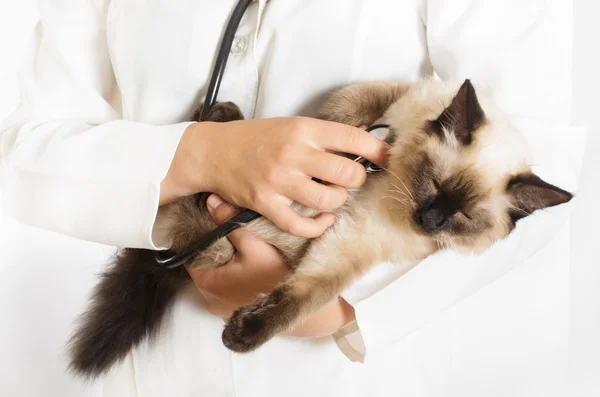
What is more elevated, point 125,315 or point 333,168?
point 333,168

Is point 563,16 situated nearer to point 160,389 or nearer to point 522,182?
point 522,182

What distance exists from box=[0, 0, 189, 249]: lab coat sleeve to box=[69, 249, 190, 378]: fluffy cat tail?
0.50 feet

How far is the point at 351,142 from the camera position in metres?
0.94

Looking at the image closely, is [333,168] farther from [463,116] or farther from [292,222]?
[463,116]

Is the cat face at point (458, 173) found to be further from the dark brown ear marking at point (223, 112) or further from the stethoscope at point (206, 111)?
the dark brown ear marking at point (223, 112)

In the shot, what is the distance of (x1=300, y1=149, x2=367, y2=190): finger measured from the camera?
94 centimetres

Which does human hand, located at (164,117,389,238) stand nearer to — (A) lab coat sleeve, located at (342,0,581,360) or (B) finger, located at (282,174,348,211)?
(B) finger, located at (282,174,348,211)

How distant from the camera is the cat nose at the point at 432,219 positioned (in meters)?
0.95

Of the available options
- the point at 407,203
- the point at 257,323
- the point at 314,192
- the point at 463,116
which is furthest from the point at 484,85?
the point at 257,323

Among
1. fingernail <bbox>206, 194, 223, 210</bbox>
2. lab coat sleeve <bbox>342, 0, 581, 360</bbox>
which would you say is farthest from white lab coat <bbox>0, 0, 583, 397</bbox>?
fingernail <bbox>206, 194, 223, 210</bbox>

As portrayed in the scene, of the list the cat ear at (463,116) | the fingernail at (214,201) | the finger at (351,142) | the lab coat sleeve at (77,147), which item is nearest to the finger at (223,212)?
the fingernail at (214,201)

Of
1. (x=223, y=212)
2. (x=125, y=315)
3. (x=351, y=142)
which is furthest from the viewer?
(x=125, y=315)

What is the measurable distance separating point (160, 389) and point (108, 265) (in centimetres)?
32

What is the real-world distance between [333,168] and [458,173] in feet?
0.77
